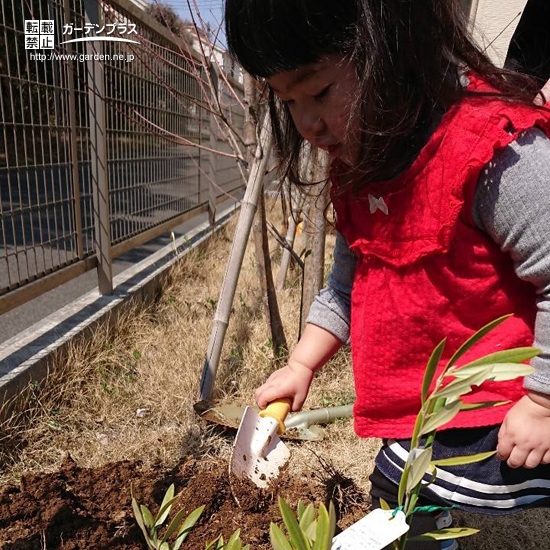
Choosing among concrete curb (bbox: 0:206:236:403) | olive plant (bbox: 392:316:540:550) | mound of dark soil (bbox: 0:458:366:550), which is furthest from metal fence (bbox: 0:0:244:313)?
olive plant (bbox: 392:316:540:550)

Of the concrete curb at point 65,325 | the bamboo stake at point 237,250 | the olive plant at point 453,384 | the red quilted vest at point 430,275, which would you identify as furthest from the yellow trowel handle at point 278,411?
the concrete curb at point 65,325

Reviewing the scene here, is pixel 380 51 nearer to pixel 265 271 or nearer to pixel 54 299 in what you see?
pixel 265 271

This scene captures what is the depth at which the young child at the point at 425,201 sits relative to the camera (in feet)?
3.29

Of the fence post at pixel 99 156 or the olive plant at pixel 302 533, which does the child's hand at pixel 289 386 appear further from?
the fence post at pixel 99 156

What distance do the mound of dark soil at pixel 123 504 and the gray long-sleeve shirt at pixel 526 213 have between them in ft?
2.89

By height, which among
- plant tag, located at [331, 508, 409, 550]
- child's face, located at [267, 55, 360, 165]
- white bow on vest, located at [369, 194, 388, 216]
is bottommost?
plant tag, located at [331, 508, 409, 550]

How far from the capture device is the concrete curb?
83.1 inches

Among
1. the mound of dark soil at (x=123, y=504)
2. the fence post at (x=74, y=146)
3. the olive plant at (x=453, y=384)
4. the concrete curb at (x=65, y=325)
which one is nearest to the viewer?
the olive plant at (x=453, y=384)

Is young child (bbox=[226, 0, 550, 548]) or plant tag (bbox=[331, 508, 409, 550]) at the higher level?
young child (bbox=[226, 0, 550, 548])

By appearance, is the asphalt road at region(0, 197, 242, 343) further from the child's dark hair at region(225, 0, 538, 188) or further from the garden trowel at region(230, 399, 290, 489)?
the child's dark hair at region(225, 0, 538, 188)

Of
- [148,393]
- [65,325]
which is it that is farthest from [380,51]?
[65,325]

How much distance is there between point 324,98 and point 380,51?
12 centimetres

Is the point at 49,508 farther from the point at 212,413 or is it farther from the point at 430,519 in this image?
the point at 430,519

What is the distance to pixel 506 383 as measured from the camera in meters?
1.15
